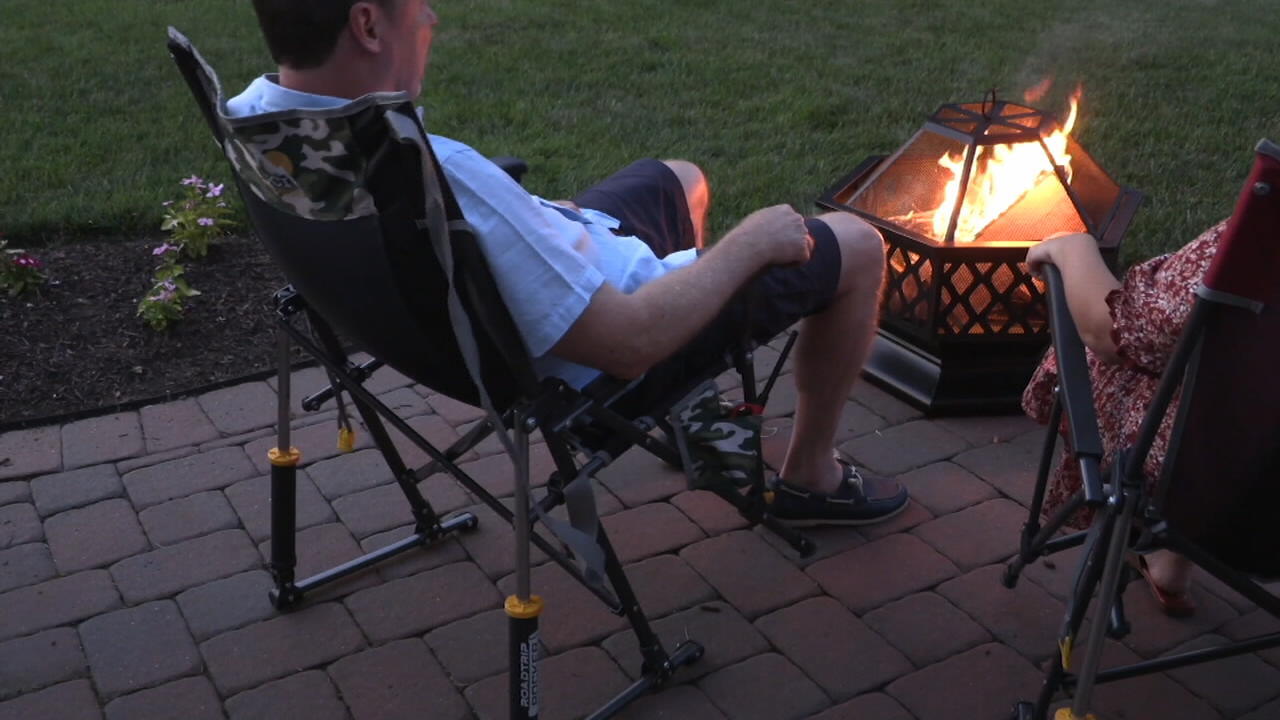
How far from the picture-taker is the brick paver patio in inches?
98.5

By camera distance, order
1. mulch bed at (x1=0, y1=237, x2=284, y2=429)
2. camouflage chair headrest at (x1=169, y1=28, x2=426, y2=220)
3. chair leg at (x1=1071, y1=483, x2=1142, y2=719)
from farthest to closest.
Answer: mulch bed at (x1=0, y1=237, x2=284, y2=429) < chair leg at (x1=1071, y1=483, x2=1142, y2=719) < camouflage chair headrest at (x1=169, y1=28, x2=426, y2=220)

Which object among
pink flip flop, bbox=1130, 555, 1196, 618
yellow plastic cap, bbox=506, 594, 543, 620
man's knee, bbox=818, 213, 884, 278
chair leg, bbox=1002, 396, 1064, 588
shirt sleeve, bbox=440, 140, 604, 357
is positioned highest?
shirt sleeve, bbox=440, 140, 604, 357

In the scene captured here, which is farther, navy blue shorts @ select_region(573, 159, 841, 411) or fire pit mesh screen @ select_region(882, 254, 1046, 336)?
fire pit mesh screen @ select_region(882, 254, 1046, 336)

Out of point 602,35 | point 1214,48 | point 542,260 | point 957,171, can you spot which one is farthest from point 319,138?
point 1214,48

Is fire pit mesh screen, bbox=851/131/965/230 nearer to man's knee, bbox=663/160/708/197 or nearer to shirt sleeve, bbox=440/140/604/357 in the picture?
man's knee, bbox=663/160/708/197

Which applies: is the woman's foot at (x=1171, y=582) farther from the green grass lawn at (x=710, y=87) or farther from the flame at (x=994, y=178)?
the green grass lawn at (x=710, y=87)

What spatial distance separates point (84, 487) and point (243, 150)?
147cm

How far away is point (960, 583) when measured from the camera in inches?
111

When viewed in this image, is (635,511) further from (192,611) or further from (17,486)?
(17,486)

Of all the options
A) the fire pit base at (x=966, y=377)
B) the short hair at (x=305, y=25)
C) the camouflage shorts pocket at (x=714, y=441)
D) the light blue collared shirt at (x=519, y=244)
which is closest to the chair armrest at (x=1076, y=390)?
the camouflage shorts pocket at (x=714, y=441)

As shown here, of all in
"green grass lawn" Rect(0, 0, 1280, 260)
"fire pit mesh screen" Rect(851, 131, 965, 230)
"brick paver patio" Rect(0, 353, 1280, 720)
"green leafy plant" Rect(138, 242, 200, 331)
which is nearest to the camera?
"brick paver patio" Rect(0, 353, 1280, 720)

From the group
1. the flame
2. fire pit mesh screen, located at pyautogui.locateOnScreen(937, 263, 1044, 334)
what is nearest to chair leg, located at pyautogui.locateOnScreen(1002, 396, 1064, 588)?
fire pit mesh screen, located at pyautogui.locateOnScreen(937, 263, 1044, 334)

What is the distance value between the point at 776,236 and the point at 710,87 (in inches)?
167

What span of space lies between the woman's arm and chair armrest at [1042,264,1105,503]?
0.02m
